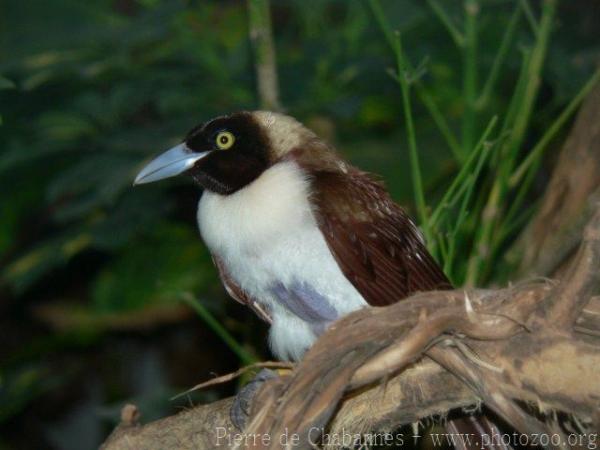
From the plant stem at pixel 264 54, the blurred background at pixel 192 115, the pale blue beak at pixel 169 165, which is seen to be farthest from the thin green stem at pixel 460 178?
the plant stem at pixel 264 54

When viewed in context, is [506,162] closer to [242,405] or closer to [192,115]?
[242,405]

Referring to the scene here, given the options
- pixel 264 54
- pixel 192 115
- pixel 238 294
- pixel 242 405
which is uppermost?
pixel 264 54

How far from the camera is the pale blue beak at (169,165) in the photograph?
301 cm

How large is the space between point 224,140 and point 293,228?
0.42 meters

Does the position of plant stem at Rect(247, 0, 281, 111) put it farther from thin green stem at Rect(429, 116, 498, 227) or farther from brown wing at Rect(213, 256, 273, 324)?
thin green stem at Rect(429, 116, 498, 227)

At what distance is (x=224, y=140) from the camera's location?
3045 mm

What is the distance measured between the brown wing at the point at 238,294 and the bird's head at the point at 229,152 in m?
0.21

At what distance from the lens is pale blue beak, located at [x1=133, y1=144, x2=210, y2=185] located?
301cm

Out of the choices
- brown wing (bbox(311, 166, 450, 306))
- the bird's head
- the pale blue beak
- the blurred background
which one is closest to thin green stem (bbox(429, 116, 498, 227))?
brown wing (bbox(311, 166, 450, 306))

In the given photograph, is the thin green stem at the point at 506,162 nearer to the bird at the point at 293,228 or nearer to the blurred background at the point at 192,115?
the blurred background at the point at 192,115

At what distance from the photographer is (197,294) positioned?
4453 millimetres

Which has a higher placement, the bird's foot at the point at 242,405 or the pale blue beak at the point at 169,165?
the pale blue beak at the point at 169,165

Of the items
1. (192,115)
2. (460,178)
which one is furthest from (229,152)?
(192,115)

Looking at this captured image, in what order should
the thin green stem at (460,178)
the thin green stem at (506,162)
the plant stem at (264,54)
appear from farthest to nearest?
1. the plant stem at (264,54)
2. the thin green stem at (506,162)
3. the thin green stem at (460,178)
